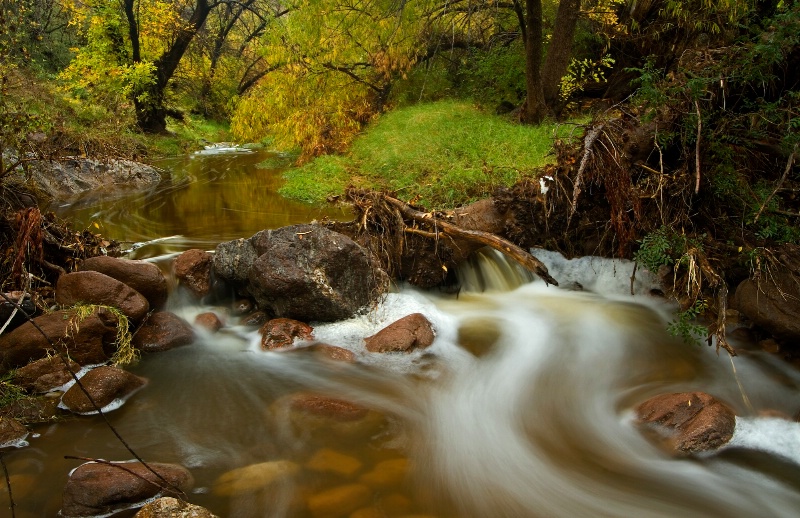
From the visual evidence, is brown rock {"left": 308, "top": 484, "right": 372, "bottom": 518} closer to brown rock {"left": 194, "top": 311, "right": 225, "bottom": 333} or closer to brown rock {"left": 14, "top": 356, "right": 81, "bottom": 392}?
brown rock {"left": 14, "top": 356, "right": 81, "bottom": 392}

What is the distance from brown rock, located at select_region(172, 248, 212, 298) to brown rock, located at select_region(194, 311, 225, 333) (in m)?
0.41

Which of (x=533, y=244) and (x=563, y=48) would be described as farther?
(x=563, y=48)

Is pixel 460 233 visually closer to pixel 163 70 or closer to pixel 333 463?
pixel 333 463

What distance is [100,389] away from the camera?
187 inches

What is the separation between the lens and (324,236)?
21.2ft

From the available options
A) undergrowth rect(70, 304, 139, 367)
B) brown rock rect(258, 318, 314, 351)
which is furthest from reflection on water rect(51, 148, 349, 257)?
brown rock rect(258, 318, 314, 351)

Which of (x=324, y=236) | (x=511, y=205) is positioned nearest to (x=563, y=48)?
(x=511, y=205)

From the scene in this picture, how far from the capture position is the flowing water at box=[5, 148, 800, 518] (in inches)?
153

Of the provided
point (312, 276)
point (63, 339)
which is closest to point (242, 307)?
point (312, 276)

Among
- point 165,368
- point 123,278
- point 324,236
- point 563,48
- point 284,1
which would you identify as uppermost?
point 284,1

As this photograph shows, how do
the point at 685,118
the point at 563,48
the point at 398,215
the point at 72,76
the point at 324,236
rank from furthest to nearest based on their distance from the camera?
the point at 72,76
the point at 563,48
the point at 398,215
the point at 324,236
the point at 685,118

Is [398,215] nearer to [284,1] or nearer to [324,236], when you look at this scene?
[324,236]

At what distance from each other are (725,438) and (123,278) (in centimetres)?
594

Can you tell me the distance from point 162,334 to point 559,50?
416 inches
